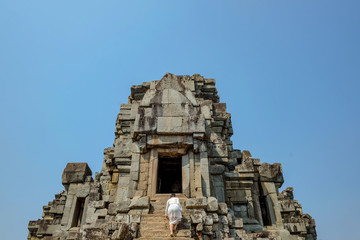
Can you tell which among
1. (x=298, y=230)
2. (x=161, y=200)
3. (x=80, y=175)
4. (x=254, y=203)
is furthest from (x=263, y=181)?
(x=80, y=175)

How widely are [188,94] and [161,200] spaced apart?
4.54m

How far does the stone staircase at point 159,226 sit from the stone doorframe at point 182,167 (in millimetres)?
588

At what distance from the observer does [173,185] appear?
548 inches

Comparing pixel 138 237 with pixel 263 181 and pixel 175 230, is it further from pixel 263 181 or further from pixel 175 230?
pixel 263 181

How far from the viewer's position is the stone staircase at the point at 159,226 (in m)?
7.64

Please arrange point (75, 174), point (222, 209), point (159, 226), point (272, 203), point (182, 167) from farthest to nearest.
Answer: point (75, 174) < point (272, 203) < point (182, 167) < point (222, 209) < point (159, 226)

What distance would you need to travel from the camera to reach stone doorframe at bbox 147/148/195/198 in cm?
958

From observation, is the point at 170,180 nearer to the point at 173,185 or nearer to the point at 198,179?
the point at 173,185

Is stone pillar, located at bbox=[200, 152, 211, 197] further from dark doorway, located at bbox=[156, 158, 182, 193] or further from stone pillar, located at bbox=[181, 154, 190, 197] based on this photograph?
dark doorway, located at bbox=[156, 158, 182, 193]

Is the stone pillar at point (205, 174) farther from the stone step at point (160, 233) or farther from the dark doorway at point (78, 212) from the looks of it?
the dark doorway at point (78, 212)

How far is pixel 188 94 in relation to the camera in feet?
38.5

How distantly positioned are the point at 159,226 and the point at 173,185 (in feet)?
19.2

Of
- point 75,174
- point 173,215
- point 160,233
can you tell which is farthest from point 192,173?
point 75,174

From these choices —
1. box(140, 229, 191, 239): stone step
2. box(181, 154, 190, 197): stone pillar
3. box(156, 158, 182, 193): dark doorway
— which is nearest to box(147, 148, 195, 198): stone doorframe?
box(181, 154, 190, 197): stone pillar
